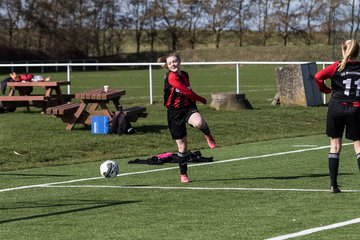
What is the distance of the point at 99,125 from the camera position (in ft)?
65.3

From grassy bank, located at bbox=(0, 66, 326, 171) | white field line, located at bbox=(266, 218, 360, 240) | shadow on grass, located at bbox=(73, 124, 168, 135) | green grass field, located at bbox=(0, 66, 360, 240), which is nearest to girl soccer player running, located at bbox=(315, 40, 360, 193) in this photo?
green grass field, located at bbox=(0, 66, 360, 240)

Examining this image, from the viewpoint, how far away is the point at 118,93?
21375 millimetres

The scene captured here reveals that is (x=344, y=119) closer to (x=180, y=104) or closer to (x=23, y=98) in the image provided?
(x=180, y=104)

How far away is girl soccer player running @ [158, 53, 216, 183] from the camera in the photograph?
13.0 metres

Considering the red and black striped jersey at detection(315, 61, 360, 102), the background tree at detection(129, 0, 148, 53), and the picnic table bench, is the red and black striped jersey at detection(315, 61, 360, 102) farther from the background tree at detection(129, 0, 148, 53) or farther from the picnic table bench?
the background tree at detection(129, 0, 148, 53)

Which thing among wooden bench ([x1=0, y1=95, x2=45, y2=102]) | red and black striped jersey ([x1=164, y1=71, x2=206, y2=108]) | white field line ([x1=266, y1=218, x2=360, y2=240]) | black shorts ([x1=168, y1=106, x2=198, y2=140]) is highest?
red and black striped jersey ([x1=164, y1=71, x2=206, y2=108])

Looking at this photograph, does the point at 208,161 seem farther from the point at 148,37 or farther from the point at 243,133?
the point at 148,37

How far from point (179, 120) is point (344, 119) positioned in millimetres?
2585

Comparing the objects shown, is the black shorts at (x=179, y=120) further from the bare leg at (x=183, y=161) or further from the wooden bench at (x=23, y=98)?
the wooden bench at (x=23, y=98)

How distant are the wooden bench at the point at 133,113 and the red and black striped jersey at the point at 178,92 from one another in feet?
22.1

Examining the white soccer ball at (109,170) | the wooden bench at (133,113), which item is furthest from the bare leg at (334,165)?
the wooden bench at (133,113)

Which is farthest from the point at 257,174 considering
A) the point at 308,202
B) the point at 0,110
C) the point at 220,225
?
the point at 0,110

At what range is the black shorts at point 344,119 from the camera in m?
11.4

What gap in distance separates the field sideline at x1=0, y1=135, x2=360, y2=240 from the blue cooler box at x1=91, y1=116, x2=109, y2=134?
3.63 m
